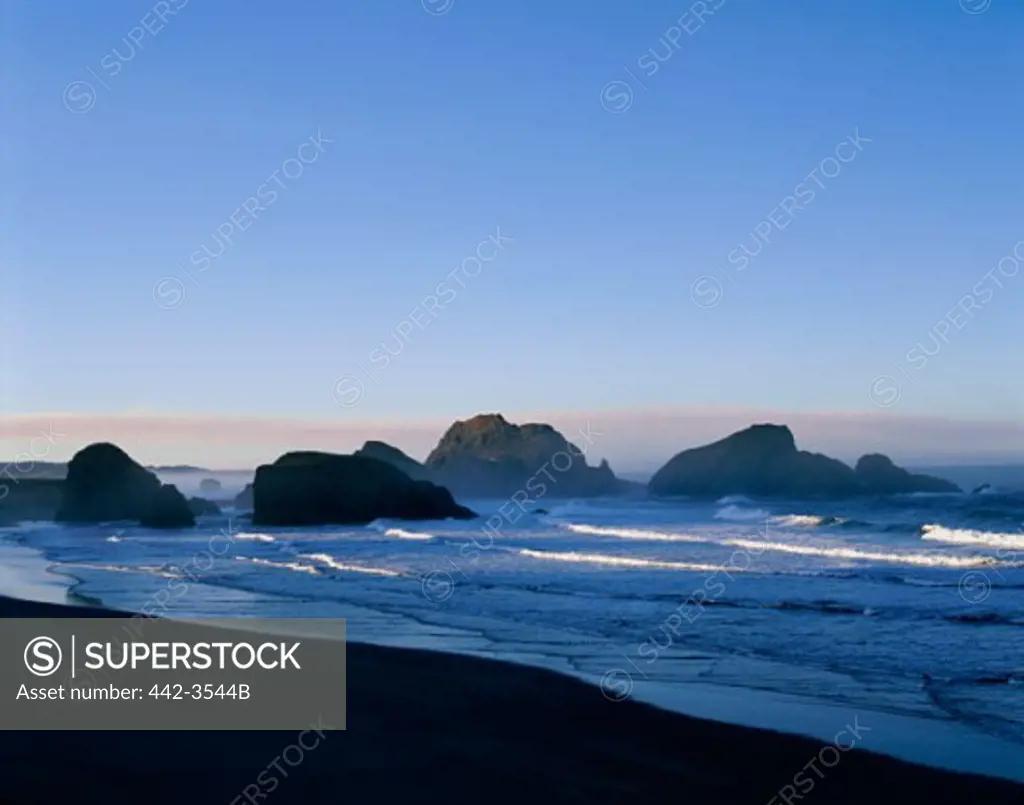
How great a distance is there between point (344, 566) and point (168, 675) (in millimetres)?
19628

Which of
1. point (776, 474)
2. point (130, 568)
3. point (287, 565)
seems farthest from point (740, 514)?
point (776, 474)

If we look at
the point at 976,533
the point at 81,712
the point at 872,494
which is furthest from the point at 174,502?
the point at 872,494

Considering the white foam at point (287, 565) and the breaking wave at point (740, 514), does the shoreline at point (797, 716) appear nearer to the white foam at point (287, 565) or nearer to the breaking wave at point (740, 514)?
the white foam at point (287, 565)

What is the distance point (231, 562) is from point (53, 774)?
26414 millimetres

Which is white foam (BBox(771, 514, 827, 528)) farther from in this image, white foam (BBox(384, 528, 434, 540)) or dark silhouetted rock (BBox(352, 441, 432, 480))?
dark silhouetted rock (BBox(352, 441, 432, 480))

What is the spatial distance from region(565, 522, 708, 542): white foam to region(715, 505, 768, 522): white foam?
36.6 ft

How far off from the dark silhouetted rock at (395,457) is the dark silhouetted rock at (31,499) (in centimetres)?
3414

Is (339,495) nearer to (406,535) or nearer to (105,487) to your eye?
(105,487)

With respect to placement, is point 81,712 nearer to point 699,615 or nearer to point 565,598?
point 699,615

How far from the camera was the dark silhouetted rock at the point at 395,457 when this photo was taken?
449ft

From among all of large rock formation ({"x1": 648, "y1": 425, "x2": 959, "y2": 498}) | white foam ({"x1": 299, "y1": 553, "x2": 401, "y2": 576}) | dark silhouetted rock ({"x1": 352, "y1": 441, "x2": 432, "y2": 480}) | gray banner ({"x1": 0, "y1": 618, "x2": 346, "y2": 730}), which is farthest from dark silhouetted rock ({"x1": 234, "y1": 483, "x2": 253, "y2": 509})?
gray banner ({"x1": 0, "y1": 618, "x2": 346, "y2": 730})

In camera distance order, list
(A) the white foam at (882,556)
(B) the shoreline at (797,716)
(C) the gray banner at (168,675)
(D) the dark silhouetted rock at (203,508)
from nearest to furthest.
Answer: (B) the shoreline at (797,716)
(C) the gray banner at (168,675)
(A) the white foam at (882,556)
(D) the dark silhouetted rock at (203,508)

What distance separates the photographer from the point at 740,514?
6850 centimetres

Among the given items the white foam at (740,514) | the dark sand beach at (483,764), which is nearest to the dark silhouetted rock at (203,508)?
the white foam at (740,514)
